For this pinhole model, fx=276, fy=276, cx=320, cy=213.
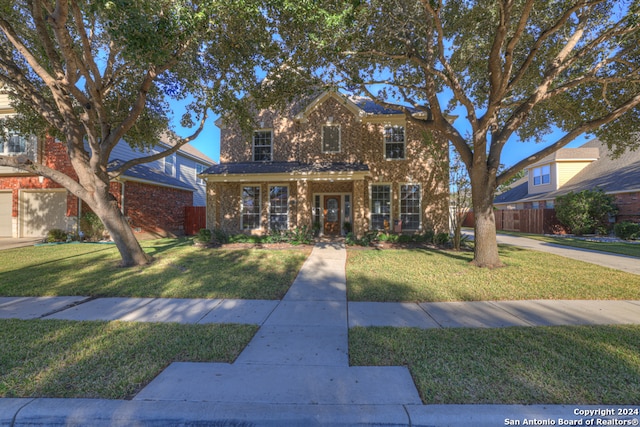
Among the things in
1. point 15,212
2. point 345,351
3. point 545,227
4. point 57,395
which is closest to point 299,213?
point 345,351

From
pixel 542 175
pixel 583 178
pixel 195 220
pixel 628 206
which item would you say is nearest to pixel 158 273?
pixel 195 220

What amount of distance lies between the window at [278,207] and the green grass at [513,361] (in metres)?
10.1

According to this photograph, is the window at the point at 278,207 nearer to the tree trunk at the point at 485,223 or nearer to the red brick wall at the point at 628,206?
the tree trunk at the point at 485,223

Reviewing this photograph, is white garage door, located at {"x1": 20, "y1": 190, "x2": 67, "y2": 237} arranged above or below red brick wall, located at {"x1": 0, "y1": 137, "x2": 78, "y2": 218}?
below

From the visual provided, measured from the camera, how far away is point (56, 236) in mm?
12633

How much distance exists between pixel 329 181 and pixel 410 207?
13.3 ft

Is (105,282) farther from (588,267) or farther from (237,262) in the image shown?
(588,267)

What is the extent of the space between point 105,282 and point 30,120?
7.69 m

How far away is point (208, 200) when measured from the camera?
13.7 meters

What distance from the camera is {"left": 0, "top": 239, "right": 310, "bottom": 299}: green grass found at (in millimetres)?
Answer: 5660

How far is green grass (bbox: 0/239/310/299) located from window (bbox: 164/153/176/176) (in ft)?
31.9

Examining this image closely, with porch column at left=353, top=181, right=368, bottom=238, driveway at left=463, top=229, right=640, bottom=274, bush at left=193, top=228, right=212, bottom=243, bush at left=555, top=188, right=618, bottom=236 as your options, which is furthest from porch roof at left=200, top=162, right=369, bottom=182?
bush at left=555, top=188, right=618, bottom=236

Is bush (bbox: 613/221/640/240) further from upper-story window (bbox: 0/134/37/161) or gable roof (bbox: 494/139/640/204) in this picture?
upper-story window (bbox: 0/134/37/161)

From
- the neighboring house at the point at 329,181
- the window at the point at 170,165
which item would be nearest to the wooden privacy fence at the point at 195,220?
the neighboring house at the point at 329,181
